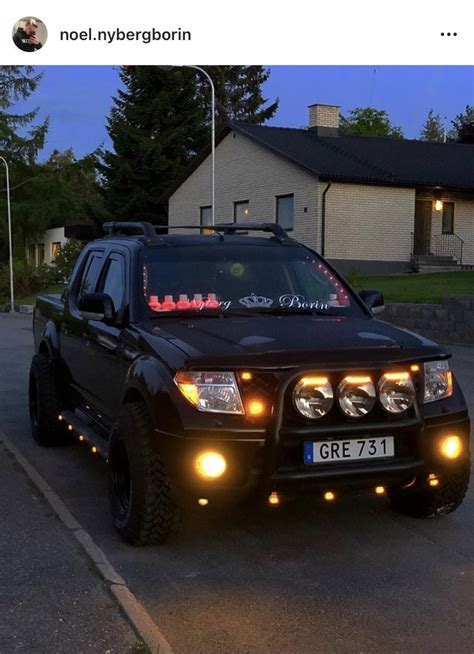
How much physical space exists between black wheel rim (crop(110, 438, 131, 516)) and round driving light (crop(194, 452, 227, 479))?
728 millimetres

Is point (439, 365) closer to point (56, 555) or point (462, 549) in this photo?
point (462, 549)

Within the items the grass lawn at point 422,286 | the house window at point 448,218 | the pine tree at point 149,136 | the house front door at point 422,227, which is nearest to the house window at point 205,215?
the pine tree at point 149,136

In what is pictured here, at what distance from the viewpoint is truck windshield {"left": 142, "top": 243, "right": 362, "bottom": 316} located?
5.21m

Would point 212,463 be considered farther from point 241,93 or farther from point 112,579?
point 241,93

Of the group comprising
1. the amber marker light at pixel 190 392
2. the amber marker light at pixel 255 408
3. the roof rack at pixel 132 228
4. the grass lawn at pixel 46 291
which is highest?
the roof rack at pixel 132 228

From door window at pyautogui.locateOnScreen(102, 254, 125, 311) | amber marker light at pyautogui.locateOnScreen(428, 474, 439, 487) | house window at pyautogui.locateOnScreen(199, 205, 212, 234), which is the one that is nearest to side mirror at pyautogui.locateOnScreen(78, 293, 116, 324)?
door window at pyautogui.locateOnScreen(102, 254, 125, 311)

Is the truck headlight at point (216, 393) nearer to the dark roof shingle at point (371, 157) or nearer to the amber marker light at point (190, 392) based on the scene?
the amber marker light at point (190, 392)

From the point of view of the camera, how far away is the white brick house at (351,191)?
30.3 meters

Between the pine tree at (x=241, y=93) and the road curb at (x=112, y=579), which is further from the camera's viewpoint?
the pine tree at (x=241, y=93)

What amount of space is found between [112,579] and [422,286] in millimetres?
17843

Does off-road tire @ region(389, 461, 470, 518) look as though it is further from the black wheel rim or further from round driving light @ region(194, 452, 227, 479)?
the black wheel rim

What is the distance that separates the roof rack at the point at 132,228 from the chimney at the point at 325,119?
2923 centimetres

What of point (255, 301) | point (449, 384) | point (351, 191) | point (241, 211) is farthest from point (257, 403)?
point (241, 211)
